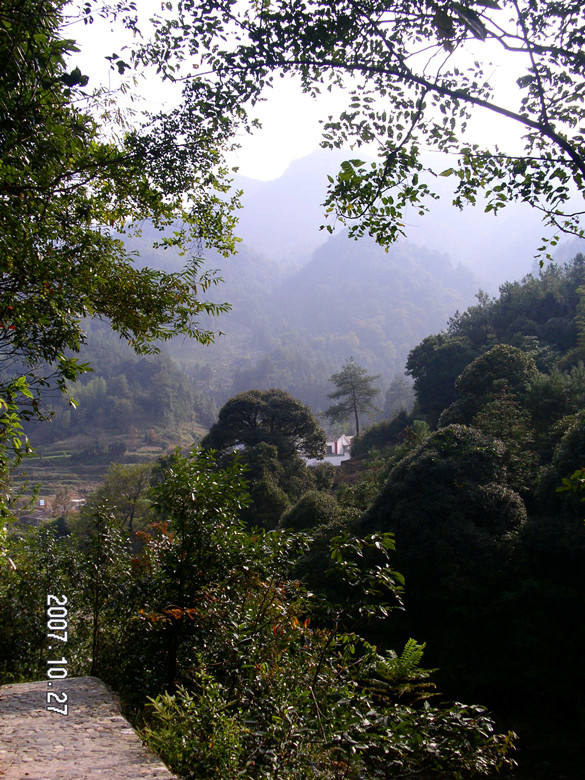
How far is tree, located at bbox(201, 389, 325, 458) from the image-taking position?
18625 mm

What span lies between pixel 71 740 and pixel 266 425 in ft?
53.6

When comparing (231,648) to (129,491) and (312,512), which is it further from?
(129,491)

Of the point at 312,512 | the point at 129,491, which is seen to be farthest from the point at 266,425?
the point at 129,491

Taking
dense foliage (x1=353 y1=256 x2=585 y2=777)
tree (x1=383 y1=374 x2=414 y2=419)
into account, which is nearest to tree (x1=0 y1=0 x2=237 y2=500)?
dense foliage (x1=353 y1=256 x2=585 y2=777)

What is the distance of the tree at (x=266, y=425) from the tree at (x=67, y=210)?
14.6 metres

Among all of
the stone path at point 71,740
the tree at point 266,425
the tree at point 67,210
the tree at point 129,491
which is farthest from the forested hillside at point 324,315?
the stone path at point 71,740

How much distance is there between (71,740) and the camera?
9.13 ft

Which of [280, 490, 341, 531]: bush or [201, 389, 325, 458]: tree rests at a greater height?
[201, 389, 325, 458]: tree

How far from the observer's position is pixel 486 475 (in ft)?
28.6

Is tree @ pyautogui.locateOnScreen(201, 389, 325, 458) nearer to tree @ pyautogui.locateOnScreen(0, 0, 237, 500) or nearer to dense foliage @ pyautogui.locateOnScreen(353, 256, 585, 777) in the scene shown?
dense foliage @ pyautogui.locateOnScreen(353, 256, 585, 777)

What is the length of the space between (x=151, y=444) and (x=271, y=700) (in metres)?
59.4

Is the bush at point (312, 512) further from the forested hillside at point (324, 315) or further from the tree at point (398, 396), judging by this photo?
the forested hillside at point (324, 315)

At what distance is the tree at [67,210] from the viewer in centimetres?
241

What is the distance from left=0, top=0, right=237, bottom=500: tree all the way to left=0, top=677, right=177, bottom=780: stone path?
147 centimetres
